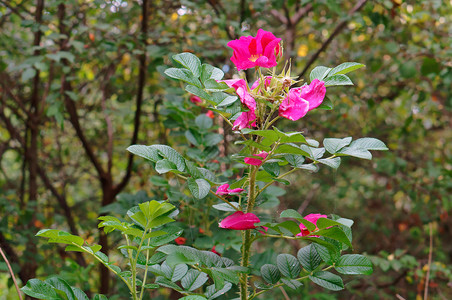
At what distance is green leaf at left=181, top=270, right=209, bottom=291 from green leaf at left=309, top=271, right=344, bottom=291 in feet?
0.55

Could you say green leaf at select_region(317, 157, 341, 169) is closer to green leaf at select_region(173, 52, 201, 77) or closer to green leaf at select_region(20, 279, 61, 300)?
green leaf at select_region(173, 52, 201, 77)

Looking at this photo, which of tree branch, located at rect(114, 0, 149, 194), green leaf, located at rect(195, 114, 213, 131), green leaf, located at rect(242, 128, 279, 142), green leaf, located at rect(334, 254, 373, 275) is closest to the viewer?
green leaf, located at rect(242, 128, 279, 142)

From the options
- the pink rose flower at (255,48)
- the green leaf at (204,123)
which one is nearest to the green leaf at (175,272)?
the pink rose flower at (255,48)

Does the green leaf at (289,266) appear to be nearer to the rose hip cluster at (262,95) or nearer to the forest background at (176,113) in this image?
the rose hip cluster at (262,95)

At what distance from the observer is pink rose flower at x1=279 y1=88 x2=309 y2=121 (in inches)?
21.9

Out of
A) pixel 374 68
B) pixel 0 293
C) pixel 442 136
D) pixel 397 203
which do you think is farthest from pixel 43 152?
pixel 442 136

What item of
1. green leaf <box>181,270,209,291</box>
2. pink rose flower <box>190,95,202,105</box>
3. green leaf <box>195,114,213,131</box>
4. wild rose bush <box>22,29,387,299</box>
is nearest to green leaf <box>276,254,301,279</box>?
wild rose bush <box>22,29,387,299</box>

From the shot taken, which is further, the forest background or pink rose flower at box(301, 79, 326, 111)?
the forest background

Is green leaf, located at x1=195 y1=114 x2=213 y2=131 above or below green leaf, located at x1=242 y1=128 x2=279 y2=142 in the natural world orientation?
below

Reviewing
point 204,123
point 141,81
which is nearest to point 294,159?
point 204,123

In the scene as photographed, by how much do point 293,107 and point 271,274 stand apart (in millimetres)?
265

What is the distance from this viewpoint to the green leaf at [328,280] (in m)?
0.60

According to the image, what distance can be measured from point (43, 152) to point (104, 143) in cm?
34

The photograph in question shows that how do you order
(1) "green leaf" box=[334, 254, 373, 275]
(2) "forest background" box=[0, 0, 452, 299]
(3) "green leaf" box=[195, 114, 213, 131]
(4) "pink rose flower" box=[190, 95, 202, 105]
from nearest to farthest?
(1) "green leaf" box=[334, 254, 373, 275]
(3) "green leaf" box=[195, 114, 213, 131]
(4) "pink rose flower" box=[190, 95, 202, 105]
(2) "forest background" box=[0, 0, 452, 299]
